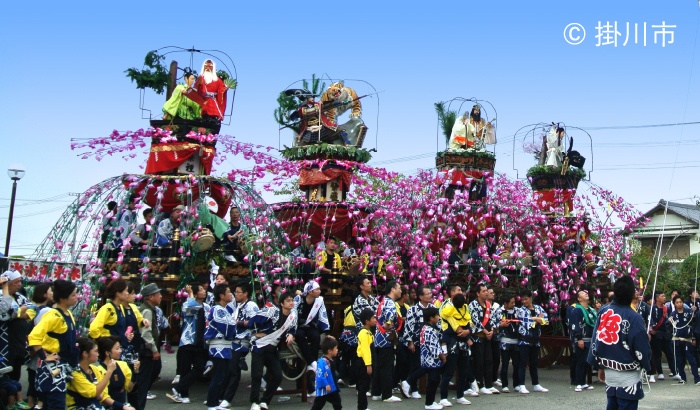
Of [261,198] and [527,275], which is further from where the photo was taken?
[527,275]

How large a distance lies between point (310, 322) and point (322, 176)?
545cm

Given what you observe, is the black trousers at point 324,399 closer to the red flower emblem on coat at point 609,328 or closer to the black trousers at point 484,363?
the red flower emblem on coat at point 609,328

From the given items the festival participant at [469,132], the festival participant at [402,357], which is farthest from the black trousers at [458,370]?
the festival participant at [469,132]

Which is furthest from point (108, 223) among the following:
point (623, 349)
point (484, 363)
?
point (623, 349)

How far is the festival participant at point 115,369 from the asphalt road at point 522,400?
285cm

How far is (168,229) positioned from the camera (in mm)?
13266

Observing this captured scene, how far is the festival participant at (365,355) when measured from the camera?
1039 centimetres

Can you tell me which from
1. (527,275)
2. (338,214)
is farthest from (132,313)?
(527,275)

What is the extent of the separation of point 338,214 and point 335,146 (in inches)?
56.3

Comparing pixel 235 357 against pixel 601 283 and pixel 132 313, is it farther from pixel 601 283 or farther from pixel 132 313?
pixel 601 283

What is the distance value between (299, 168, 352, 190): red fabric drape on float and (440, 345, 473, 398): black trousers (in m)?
5.70

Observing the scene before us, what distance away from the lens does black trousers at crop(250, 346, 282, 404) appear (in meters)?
10.7

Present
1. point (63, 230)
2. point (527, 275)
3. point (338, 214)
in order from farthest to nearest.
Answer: point (527, 275), point (338, 214), point (63, 230)

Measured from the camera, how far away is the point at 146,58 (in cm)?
1606
